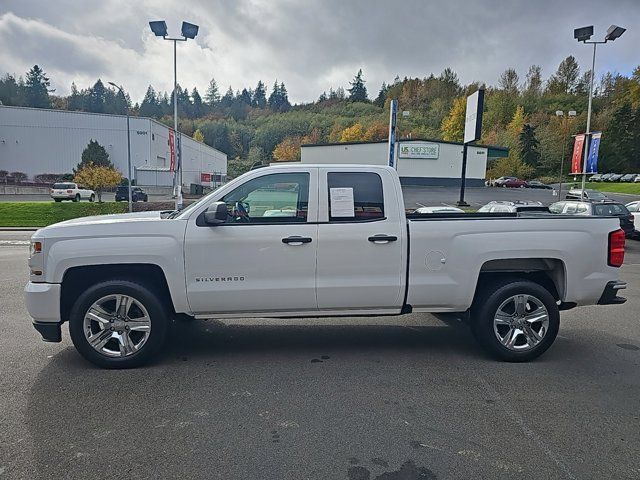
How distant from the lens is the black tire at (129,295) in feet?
13.7

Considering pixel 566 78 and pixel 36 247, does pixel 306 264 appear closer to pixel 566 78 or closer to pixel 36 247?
pixel 36 247

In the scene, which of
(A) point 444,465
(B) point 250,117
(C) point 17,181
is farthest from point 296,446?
(B) point 250,117

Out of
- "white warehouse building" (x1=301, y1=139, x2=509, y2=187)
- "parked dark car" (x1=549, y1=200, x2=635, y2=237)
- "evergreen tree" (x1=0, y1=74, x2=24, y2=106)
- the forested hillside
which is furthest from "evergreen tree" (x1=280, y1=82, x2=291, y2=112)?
"parked dark car" (x1=549, y1=200, x2=635, y2=237)

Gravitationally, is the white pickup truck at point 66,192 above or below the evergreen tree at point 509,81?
below

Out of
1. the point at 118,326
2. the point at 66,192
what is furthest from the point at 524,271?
the point at 66,192

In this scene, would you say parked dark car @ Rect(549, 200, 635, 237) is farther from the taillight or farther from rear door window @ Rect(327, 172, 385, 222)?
rear door window @ Rect(327, 172, 385, 222)

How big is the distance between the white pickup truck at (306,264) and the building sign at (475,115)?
27.0m

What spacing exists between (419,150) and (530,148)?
29637 mm

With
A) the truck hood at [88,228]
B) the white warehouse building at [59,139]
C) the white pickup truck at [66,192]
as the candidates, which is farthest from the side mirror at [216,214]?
the white warehouse building at [59,139]

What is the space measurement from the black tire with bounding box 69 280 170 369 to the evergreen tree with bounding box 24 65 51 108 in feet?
411

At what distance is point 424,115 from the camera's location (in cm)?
10312

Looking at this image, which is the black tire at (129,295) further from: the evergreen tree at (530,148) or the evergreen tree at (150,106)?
the evergreen tree at (150,106)

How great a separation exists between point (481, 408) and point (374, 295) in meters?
1.40

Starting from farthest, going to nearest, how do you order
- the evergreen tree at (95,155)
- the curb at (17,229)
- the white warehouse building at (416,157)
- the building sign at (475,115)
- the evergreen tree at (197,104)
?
the evergreen tree at (197,104) < the white warehouse building at (416,157) < the evergreen tree at (95,155) < the building sign at (475,115) < the curb at (17,229)
